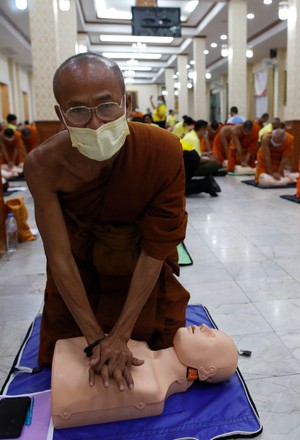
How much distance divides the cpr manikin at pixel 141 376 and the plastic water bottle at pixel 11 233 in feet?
7.05

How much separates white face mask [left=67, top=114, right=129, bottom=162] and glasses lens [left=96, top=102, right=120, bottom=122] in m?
0.02

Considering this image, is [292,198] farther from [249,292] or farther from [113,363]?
[113,363]

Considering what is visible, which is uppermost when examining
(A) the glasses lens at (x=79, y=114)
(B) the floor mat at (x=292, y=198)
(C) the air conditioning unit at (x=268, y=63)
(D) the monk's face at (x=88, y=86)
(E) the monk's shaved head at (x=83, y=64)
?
(C) the air conditioning unit at (x=268, y=63)

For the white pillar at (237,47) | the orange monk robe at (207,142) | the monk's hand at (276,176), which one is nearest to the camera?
the monk's hand at (276,176)

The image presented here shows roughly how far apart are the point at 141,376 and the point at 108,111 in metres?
0.89

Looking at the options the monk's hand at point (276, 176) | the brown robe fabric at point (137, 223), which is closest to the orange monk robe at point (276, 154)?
the monk's hand at point (276, 176)

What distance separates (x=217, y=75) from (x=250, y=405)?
21890 mm

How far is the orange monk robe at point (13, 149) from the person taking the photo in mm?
7953

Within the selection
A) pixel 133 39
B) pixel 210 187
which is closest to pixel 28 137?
pixel 210 187

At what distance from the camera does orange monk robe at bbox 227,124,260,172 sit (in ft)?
26.3

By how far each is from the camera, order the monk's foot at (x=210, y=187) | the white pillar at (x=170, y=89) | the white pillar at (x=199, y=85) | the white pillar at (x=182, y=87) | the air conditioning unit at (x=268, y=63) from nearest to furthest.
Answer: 1. the monk's foot at (x=210, y=187)
2. the white pillar at (x=199, y=85)
3. the air conditioning unit at (x=268, y=63)
4. the white pillar at (x=182, y=87)
5. the white pillar at (x=170, y=89)

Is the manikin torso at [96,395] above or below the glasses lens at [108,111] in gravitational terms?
below

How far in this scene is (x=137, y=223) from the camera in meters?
1.69

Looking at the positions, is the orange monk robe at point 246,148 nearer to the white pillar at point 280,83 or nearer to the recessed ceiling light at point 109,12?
the recessed ceiling light at point 109,12
